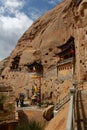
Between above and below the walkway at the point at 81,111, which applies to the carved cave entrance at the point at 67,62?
above

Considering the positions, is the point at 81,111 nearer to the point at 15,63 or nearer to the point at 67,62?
the point at 67,62

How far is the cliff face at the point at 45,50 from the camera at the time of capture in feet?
138

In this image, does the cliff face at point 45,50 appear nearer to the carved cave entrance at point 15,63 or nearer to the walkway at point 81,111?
the carved cave entrance at point 15,63

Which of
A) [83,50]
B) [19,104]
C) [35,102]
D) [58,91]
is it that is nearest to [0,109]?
[19,104]

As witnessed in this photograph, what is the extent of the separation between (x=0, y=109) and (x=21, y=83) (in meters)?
22.8

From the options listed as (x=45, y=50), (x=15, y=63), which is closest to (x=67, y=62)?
(x=45, y=50)

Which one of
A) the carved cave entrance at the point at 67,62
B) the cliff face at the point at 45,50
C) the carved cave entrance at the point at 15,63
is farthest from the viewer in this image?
the carved cave entrance at the point at 15,63

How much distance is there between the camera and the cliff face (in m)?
42.1

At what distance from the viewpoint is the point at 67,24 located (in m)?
45.5

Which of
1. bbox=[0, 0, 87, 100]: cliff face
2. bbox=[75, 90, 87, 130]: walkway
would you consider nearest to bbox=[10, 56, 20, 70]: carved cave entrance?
bbox=[0, 0, 87, 100]: cliff face

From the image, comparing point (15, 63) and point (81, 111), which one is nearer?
point (81, 111)

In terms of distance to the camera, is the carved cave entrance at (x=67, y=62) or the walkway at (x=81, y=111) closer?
the walkway at (x=81, y=111)

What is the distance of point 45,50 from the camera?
47000 millimetres

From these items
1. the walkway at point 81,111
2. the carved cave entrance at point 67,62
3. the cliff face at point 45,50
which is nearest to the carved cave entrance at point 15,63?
the cliff face at point 45,50
